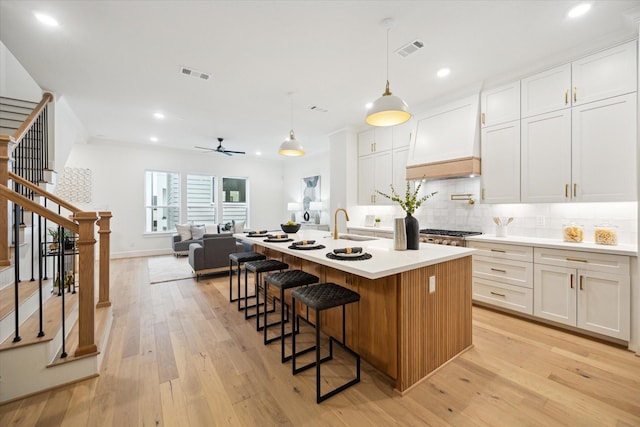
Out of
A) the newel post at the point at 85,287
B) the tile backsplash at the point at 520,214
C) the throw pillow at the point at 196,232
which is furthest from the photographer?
the throw pillow at the point at 196,232

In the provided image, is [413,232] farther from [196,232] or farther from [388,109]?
[196,232]

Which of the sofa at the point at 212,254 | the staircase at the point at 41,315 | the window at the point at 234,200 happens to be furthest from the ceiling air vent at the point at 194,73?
the window at the point at 234,200

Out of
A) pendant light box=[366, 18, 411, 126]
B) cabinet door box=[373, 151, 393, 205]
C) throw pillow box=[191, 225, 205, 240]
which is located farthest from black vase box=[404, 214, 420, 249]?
throw pillow box=[191, 225, 205, 240]

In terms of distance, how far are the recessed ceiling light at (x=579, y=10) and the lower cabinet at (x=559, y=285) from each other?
2120mm

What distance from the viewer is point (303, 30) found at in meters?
2.54

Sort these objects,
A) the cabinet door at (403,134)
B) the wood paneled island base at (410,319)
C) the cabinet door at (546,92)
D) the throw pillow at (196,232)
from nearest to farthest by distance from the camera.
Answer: the wood paneled island base at (410,319) → the cabinet door at (546,92) → the cabinet door at (403,134) → the throw pillow at (196,232)

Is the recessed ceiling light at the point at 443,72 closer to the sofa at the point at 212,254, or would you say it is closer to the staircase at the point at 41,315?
the staircase at the point at 41,315

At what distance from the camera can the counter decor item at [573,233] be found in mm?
2844

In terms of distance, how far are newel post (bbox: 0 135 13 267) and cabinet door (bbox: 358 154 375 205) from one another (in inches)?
183

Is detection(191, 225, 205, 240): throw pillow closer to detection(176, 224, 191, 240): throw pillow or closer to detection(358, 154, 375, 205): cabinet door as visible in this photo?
detection(176, 224, 191, 240): throw pillow

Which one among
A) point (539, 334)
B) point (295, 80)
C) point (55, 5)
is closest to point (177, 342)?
point (55, 5)

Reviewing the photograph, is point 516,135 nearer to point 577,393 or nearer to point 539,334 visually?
point 539,334

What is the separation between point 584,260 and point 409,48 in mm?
2696

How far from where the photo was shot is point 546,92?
302 centimetres
